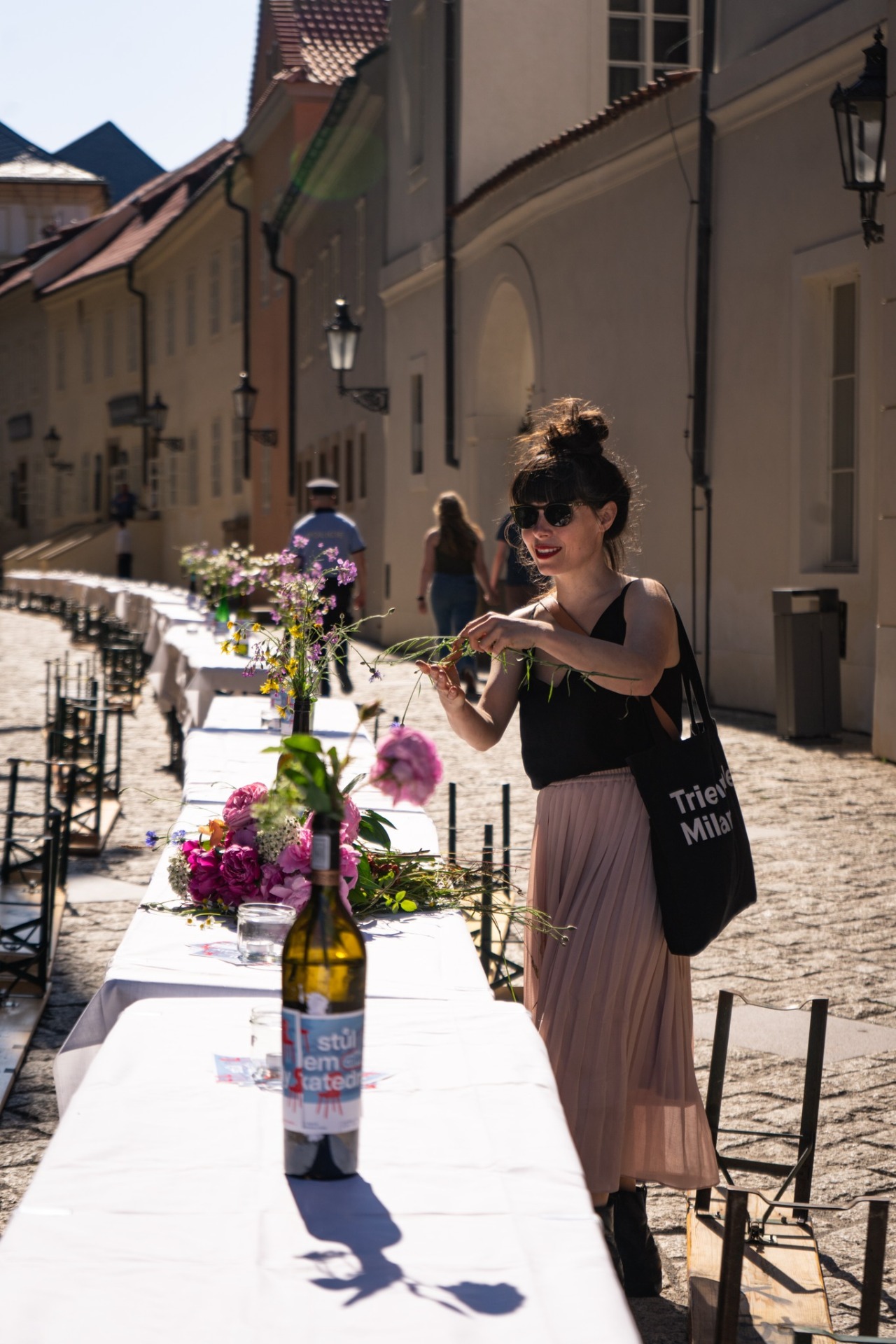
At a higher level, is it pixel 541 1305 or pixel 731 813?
pixel 731 813

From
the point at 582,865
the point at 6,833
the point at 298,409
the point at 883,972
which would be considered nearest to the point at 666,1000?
the point at 582,865

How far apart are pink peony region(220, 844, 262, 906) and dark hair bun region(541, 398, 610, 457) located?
38.6 inches

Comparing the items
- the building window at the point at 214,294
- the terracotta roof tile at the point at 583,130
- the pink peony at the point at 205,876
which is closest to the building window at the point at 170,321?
the building window at the point at 214,294

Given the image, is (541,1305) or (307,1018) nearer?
(541,1305)

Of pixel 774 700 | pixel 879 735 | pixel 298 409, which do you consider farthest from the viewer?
pixel 298 409

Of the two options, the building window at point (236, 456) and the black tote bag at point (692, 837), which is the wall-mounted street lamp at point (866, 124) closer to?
the black tote bag at point (692, 837)

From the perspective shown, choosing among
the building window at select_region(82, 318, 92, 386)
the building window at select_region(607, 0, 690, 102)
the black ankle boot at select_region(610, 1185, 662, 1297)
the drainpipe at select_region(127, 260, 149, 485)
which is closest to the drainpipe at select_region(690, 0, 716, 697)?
the building window at select_region(607, 0, 690, 102)

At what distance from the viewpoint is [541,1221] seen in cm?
179

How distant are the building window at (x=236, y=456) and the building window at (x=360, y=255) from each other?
9.88 m

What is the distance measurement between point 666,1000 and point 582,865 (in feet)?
1.02

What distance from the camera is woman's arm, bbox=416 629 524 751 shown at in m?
3.18

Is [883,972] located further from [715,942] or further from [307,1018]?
[307,1018]

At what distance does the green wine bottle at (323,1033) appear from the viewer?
74.4 inches

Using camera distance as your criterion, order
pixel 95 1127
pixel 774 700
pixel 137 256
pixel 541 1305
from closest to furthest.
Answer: pixel 541 1305 < pixel 95 1127 < pixel 774 700 < pixel 137 256
